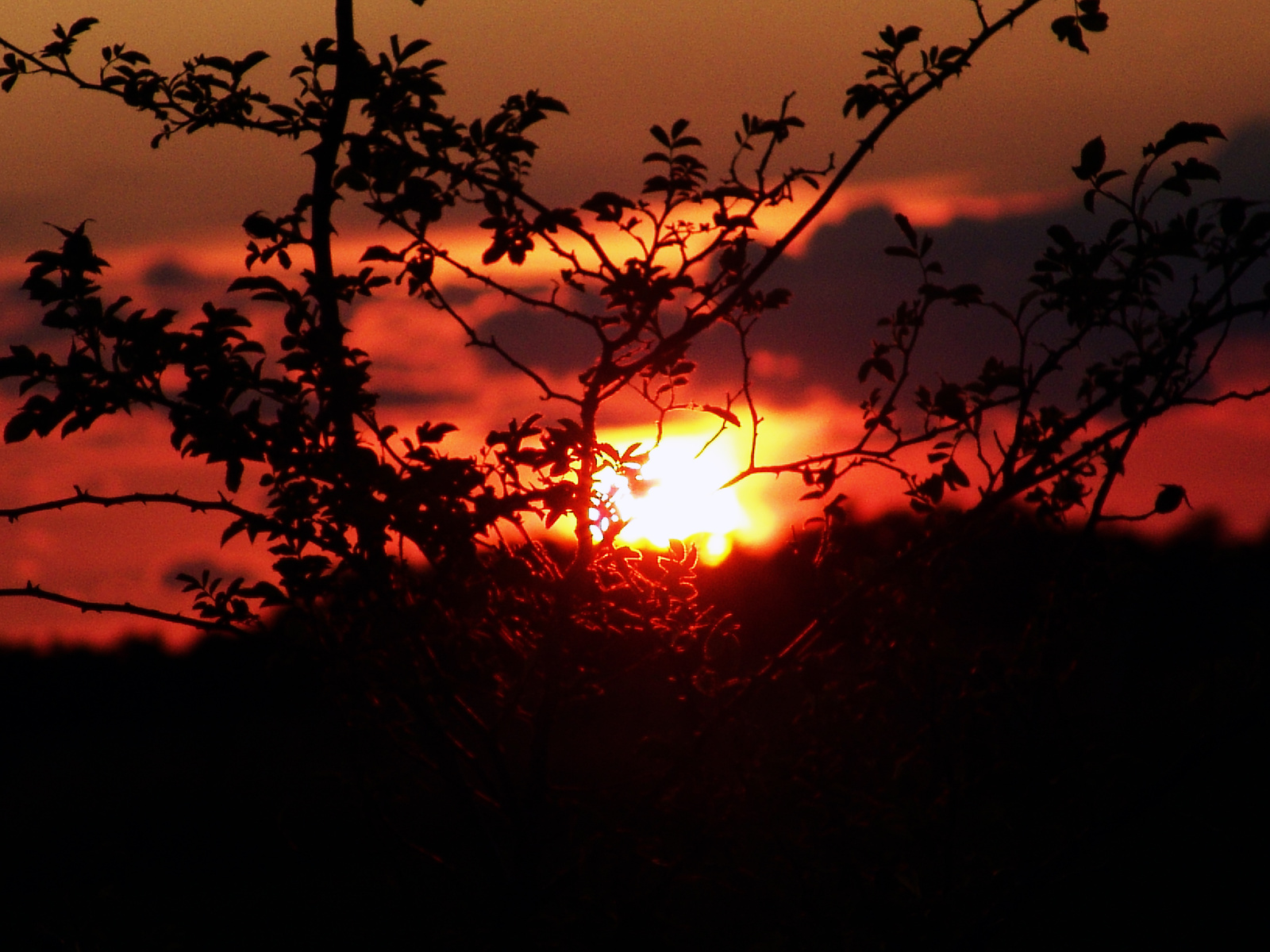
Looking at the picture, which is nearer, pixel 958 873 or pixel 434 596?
pixel 434 596

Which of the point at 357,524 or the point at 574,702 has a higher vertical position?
the point at 357,524

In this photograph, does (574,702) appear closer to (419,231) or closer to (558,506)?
(558,506)

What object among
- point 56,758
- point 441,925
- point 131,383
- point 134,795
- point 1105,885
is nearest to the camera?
point 131,383

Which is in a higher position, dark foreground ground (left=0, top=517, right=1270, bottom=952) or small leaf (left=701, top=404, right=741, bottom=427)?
small leaf (left=701, top=404, right=741, bottom=427)

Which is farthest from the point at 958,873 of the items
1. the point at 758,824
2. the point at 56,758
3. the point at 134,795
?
the point at 56,758

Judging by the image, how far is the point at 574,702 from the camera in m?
4.60

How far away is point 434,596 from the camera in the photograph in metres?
4.12

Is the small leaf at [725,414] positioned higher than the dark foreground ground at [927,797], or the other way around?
the small leaf at [725,414]

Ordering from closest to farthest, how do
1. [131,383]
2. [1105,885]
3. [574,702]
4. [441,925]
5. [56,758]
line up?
[131,383]
[574,702]
[1105,885]
[441,925]
[56,758]

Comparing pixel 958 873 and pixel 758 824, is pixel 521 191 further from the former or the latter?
pixel 958 873

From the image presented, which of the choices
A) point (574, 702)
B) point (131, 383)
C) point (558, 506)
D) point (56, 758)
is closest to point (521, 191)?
point (558, 506)

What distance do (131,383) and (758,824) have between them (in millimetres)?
2531

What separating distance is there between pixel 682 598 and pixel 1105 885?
4.49 meters

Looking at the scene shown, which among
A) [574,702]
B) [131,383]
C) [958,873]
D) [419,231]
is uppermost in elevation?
[419,231]
